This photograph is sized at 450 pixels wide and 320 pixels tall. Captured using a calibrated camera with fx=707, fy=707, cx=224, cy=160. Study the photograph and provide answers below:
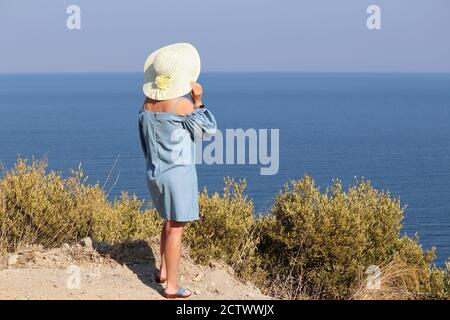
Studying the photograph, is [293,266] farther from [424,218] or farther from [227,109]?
[227,109]

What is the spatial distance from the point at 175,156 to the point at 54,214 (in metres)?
3.50

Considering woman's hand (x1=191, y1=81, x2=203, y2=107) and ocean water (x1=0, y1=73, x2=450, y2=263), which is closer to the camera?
woman's hand (x1=191, y1=81, x2=203, y2=107)

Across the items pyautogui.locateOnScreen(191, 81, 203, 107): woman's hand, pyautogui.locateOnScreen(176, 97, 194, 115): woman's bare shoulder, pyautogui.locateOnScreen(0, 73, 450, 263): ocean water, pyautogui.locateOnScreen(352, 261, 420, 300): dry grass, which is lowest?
pyautogui.locateOnScreen(0, 73, 450, 263): ocean water

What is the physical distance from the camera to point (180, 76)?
21.7 feet

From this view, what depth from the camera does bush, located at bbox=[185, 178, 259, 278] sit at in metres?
8.73

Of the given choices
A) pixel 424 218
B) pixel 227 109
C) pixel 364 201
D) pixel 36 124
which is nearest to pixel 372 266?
pixel 364 201

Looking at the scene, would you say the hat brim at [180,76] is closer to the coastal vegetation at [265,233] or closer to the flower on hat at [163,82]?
the flower on hat at [163,82]

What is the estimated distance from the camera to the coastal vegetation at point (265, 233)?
8914mm

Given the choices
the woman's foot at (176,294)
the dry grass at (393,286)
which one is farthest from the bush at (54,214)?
the dry grass at (393,286)

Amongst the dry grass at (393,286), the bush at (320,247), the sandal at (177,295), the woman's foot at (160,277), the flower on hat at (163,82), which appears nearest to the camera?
the flower on hat at (163,82)

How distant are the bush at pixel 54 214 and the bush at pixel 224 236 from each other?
3.21 feet

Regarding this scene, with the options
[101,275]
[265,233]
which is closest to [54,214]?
[101,275]

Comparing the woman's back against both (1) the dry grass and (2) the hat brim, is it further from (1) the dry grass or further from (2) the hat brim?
(1) the dry grass

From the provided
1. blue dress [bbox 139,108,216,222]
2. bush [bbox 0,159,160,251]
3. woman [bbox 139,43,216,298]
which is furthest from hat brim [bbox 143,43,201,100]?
bush [bbox 0,159,160,251]
